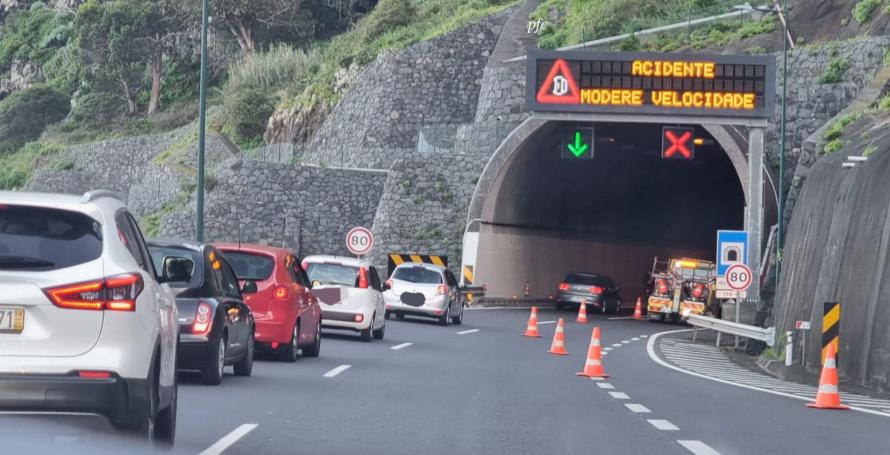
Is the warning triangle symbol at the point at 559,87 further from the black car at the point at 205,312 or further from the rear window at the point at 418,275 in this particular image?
the black car at the point at 205,312

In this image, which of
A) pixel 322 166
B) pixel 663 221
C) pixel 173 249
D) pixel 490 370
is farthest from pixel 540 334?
pixel 663 221

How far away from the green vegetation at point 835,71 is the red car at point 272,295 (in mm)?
31172

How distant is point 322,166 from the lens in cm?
5975

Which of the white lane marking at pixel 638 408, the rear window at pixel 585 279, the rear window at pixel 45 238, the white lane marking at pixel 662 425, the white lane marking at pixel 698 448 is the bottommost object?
the rear window at pixel 585 279

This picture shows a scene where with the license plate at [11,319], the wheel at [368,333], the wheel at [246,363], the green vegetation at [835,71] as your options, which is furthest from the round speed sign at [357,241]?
the license plate at [11,319]

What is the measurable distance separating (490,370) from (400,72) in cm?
4335

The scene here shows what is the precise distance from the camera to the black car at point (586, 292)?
5397 cm

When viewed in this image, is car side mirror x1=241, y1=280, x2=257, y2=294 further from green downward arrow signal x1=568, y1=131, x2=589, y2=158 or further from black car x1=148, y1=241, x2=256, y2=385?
green downward arrow signal x1=568, y1=131, x2=589, y2=158

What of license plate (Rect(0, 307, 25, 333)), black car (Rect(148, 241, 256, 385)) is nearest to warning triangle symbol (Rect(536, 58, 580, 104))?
black car (Rect(148, 241, 256, 385))

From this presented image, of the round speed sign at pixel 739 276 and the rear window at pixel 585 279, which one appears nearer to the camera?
the round speed sign at pixel 739 276

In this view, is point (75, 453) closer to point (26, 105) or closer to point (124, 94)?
point (124, 94)

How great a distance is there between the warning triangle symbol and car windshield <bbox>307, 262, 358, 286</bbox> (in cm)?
1098

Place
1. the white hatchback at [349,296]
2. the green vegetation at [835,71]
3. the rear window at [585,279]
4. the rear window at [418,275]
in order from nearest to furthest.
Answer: the white hatchback at [349,296] < the rear window at [418,275] < the green vegetation at [835,71] < the rear window at [585,279]

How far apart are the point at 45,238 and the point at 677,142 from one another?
32437 millimetres
